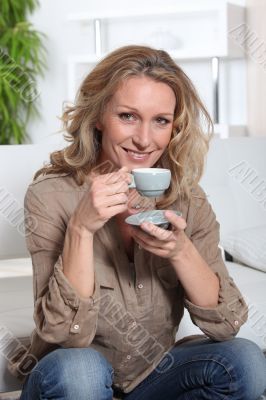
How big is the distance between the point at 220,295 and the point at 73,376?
35 cm

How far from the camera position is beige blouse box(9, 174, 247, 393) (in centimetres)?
154

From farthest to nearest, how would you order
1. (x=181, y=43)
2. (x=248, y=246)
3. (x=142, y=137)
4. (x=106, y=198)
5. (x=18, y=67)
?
(x=18, y=67)
(x=181, y=43)
(x=248, y=246)
(x=142, y=137)
(x=106, y=198)

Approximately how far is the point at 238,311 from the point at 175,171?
0.33 meters

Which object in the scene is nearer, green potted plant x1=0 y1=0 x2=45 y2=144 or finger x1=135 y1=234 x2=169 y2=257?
finger x1=135 y1=234 x2=169 y2=257

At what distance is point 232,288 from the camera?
1582 millimetres

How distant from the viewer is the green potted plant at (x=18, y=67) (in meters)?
4.36

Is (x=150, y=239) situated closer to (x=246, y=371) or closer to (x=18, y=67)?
(x=246, y=371)

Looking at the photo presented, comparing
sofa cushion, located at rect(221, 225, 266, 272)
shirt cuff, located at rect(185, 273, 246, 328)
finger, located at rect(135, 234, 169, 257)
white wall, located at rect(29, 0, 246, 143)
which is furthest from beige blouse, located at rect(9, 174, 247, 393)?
white wall, located at rect(29, 0, 246, 143)

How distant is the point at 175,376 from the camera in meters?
1.54

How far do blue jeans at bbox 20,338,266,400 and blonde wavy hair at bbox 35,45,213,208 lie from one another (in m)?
0.34

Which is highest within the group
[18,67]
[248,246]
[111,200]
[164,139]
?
[18,67]

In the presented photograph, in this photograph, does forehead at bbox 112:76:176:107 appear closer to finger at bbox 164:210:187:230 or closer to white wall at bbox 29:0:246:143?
finger at bbox 164:210:187:230

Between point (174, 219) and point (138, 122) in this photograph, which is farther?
point (138, 122)

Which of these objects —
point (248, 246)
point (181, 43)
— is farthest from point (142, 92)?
point (181, 43)
